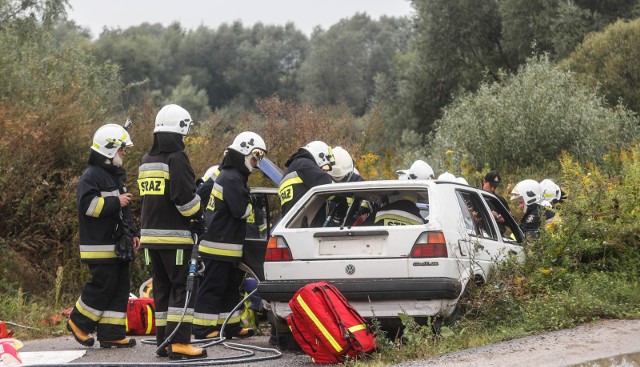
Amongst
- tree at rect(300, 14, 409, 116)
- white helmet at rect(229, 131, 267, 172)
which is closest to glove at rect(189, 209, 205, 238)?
white helmet at rect(229, 131, 267, 172)

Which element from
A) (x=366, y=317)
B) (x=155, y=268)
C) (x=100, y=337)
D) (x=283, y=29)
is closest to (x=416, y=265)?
(x=366, y=317)

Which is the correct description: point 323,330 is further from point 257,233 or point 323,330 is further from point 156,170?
point 257,233

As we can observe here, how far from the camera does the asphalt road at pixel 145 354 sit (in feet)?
28.2

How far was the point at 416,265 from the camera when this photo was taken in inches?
330

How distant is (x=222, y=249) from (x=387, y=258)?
2.32 m

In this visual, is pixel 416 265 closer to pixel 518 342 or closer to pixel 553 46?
pixel 518 342

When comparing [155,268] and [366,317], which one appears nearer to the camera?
[366,317]

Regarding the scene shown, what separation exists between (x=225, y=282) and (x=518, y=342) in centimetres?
341

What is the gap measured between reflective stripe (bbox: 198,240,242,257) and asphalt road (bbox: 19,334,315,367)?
927mm

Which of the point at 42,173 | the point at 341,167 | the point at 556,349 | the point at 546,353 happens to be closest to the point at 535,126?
the point at 341,167

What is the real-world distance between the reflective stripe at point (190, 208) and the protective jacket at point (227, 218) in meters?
1.03

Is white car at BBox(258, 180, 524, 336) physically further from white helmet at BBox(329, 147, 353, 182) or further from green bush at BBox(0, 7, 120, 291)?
green bush at BBox(0, 7, 120, 291)

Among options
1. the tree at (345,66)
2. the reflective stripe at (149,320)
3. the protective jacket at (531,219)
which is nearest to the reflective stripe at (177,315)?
the reflective stripe at (149,320)

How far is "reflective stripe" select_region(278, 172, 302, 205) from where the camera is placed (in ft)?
34.3
